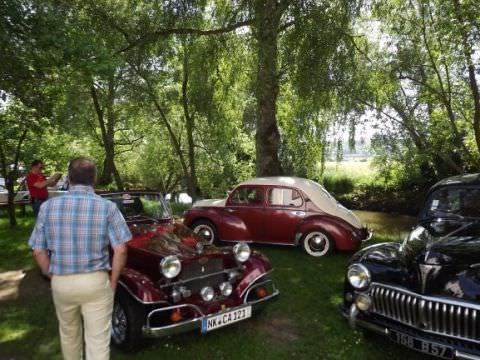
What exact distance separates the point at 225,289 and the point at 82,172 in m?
2.33

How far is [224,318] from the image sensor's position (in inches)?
177

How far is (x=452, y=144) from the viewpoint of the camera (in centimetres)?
1372

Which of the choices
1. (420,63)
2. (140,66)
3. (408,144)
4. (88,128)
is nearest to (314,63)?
(420,63)

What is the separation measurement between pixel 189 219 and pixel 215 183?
14.2m

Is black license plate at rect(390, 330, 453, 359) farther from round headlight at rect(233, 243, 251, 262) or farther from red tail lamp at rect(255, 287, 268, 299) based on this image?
round headlight at rect(233, 243, 251, 262)

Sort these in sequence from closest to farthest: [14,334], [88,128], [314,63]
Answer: [14,334] → [314,63] → [88,128]

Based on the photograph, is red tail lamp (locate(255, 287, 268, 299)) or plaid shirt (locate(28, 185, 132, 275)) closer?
plaid shirt (locate(28, 185, 132, 275))

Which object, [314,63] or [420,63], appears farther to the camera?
[420,63]

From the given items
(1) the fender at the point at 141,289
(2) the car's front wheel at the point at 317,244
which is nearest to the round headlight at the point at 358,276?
(1) the fender at the point at 141,289

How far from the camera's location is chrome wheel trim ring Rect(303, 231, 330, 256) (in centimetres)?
822

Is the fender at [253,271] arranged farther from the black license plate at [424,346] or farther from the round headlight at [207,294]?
the black license plate at [424,346]

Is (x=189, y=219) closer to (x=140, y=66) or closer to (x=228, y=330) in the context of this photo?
(x=228, y=330)

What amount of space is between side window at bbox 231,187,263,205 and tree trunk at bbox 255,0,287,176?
2.19m

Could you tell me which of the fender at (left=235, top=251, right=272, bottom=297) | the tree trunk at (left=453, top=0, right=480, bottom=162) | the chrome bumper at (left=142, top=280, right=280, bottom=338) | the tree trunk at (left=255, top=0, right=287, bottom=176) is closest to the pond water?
the tree trunk at (left=453, top=0, right=480, bottom=162)
